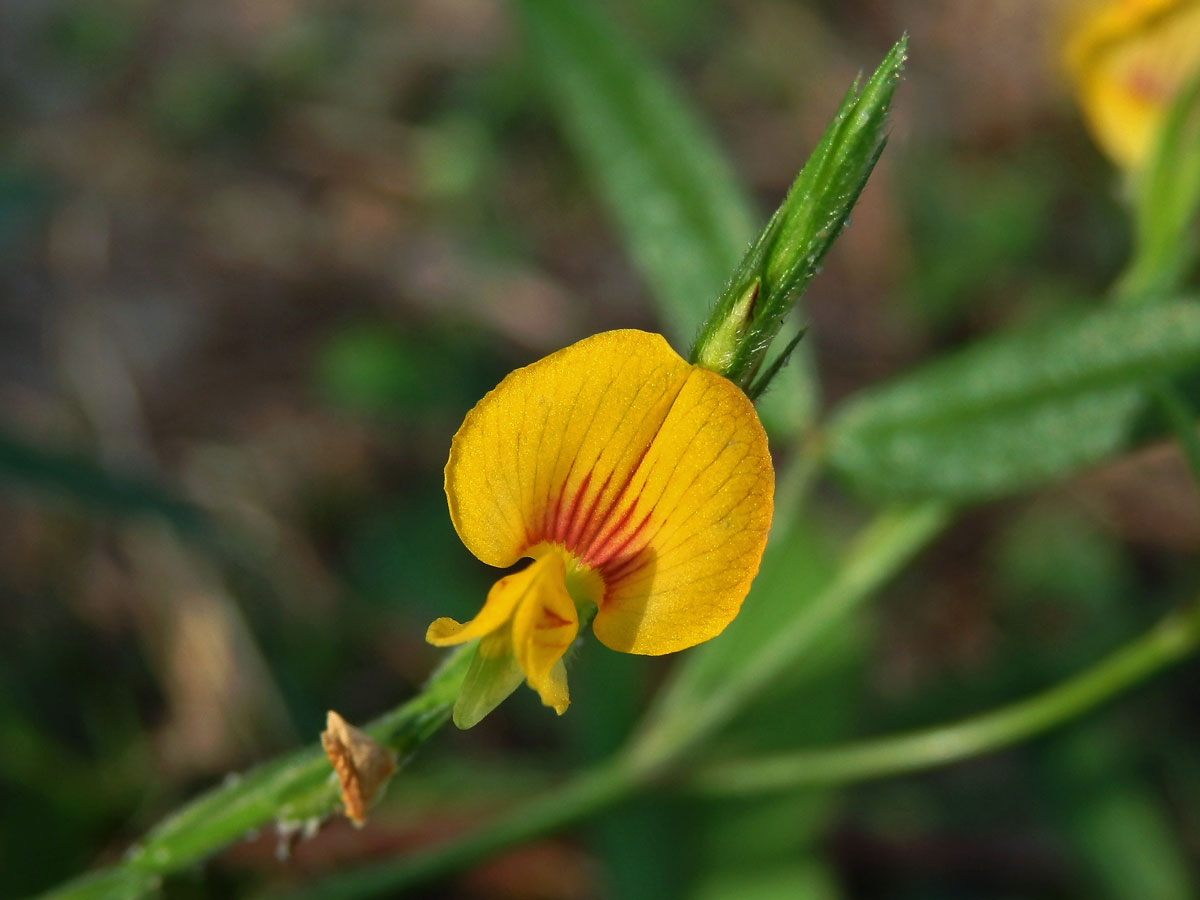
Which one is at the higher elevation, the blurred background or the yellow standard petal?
the blurred background

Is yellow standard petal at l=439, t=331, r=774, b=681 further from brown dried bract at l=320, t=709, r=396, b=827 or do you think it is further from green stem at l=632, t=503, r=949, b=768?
green stem at l=632, t=503, r=949, b=768

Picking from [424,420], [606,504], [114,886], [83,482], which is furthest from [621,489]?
[424,420]

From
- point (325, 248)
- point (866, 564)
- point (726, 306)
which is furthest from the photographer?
point (325, 248)

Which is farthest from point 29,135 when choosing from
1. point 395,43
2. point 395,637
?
point 395,637

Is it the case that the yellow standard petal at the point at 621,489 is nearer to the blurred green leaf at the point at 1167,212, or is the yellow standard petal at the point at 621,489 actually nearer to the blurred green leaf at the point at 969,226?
the blurred green leaf at the point at 1167,212

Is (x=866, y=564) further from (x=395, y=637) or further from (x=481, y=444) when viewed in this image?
(x=395, y=637)

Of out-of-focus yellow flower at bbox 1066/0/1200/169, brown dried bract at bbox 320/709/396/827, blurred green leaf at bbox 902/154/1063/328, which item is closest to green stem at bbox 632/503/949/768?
out-of-focus yellow flower at bbox 1066/0/1200/169

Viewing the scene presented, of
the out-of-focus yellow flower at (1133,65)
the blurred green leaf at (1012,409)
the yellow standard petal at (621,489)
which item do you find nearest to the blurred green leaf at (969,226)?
the out-of-focus yellow flower at (1133,65)

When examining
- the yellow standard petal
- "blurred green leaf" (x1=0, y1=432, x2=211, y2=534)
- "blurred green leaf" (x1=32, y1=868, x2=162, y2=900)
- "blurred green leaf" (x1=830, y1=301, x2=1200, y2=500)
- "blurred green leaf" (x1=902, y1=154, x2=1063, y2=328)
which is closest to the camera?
the yellow standard petal
